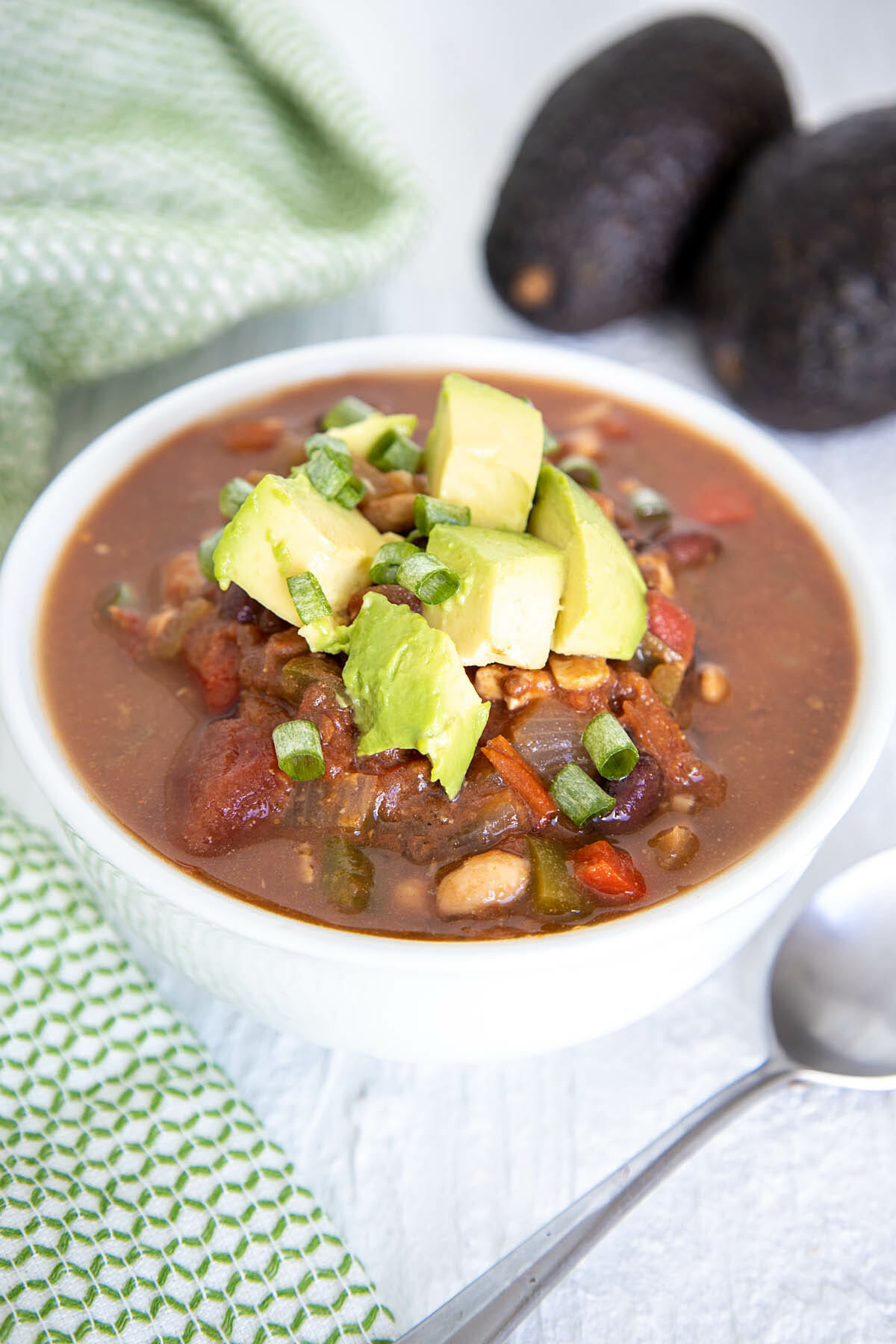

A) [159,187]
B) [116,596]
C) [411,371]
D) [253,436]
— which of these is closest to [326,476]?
[116,596]

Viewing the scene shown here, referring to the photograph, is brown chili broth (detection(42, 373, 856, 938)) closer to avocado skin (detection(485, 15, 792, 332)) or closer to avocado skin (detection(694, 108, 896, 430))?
avocado skin (detection(694, 108, 896, 430))

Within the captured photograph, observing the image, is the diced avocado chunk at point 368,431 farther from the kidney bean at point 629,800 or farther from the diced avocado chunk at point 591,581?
the kidney bean at point 629,800

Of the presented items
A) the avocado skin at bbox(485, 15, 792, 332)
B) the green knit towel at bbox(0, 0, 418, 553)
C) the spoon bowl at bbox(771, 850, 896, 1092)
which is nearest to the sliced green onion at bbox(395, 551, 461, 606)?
the spoon bowl at bbox(771, 850, 896, 1092)

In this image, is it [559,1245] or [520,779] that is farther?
[520,779]

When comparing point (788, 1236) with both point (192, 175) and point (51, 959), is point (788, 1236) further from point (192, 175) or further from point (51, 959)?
point (192, 175)

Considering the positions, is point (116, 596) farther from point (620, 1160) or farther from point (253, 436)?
point (620, 1160)

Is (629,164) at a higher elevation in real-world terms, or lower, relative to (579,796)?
higher
